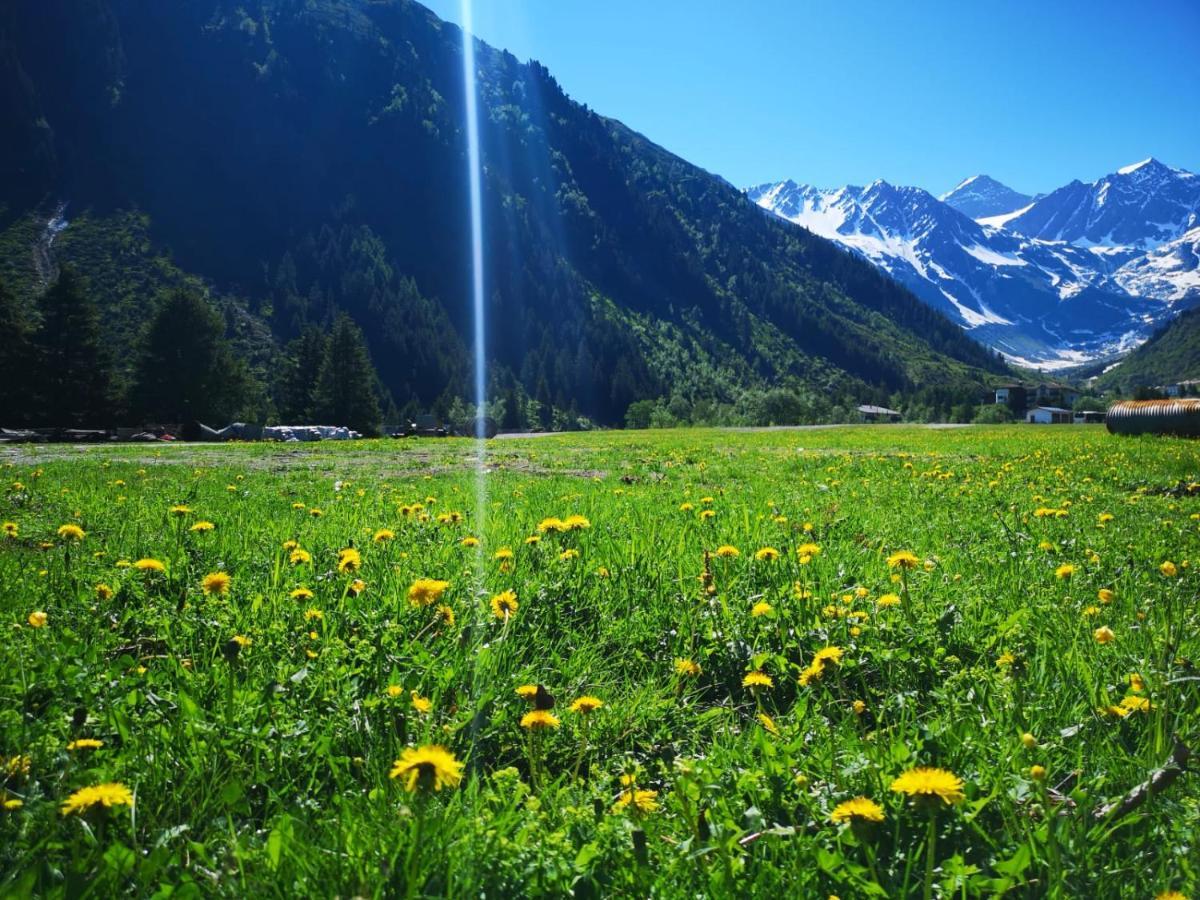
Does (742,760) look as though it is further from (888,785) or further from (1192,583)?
(1192,583)

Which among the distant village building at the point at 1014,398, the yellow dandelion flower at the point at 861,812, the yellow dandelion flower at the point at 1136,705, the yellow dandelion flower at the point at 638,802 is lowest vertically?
the yellow dandelion flower at the point at 638,802

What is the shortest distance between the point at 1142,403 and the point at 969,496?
17.1 meters

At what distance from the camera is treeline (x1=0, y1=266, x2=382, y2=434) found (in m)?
42.9

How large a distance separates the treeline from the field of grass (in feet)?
163

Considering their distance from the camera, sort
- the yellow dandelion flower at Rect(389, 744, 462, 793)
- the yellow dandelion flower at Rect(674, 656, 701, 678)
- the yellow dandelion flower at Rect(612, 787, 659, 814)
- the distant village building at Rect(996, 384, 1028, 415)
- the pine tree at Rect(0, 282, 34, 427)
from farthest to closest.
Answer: the distant village building at Rect(996, 384, 1028, 415), the pine tree at Rect(0, 282, 34, 427), the yellow dandelion flower at Rect(674, 656, 701, 678), the yellow dandelion flower at Rect(612, 787, 659, 814), the yellow dandelion flower at Rect(389, 744, 462, 793)

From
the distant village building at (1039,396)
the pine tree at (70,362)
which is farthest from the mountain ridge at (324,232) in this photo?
the pine tree at (70,362)

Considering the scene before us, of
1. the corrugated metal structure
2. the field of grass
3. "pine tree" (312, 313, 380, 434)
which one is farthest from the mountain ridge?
the field of grass

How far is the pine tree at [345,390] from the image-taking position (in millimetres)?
57375

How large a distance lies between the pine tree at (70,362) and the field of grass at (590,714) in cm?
4961

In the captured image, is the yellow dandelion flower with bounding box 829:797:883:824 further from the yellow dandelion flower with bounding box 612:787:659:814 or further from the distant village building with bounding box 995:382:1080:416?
the distant village building with bounding box 995:382:1080:416

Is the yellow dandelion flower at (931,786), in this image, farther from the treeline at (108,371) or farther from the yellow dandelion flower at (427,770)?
the treeline at (108,371)

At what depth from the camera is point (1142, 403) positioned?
19.5m

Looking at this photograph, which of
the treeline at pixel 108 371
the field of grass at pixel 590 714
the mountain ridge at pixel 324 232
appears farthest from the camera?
the mountain ridge at pixel 324 232

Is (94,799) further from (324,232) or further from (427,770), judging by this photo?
(324,232)
